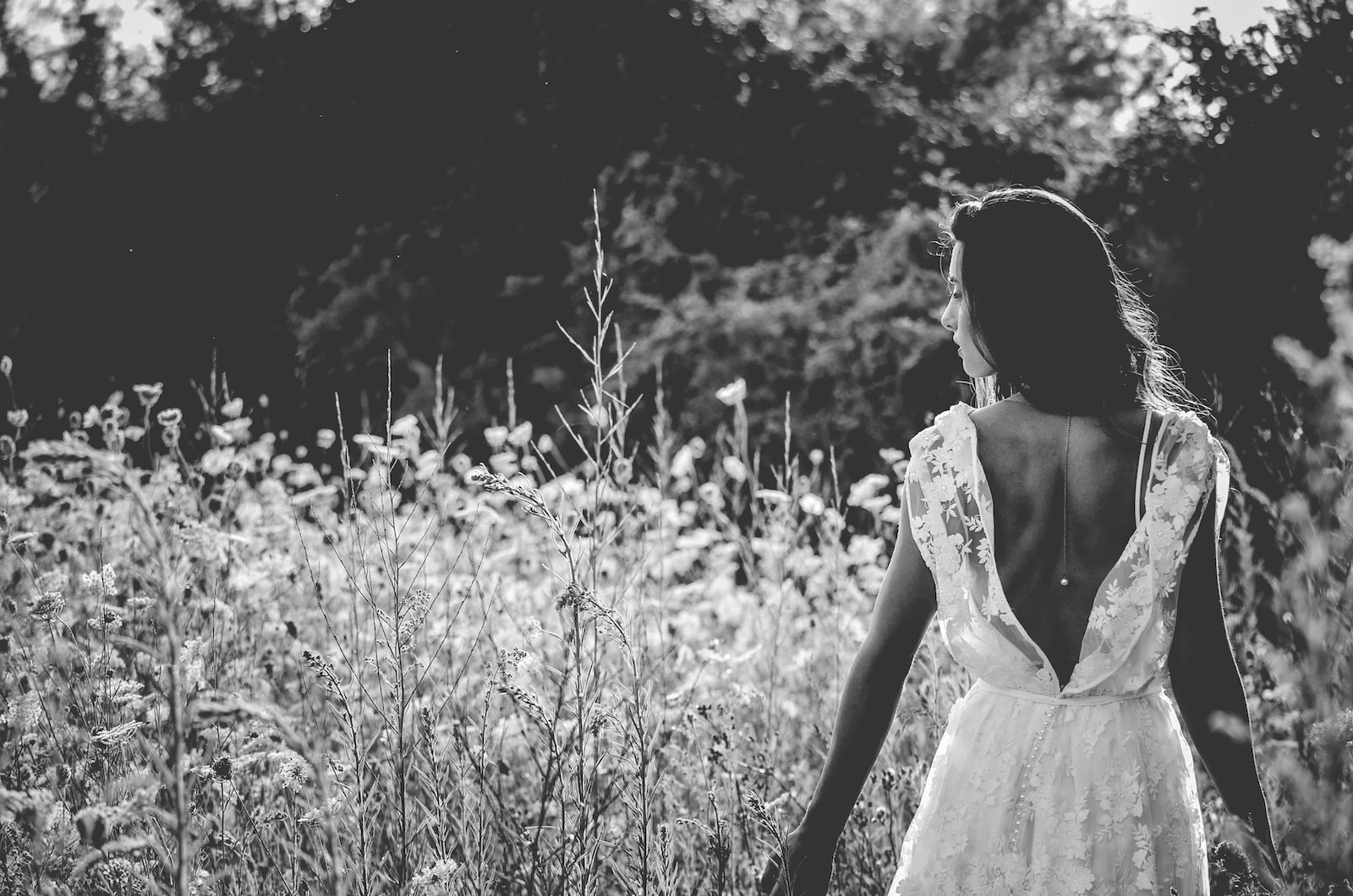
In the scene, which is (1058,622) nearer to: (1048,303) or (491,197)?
(1048,303)

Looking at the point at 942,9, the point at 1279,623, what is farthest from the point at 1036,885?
the point at 942,9

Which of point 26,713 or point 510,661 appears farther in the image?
point 26,713

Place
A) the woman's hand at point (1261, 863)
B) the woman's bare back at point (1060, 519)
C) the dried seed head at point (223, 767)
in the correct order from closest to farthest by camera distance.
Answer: the woman's hand at point (1261, 863) < the woman's bare back at point (1060, 519) < the dried seed head at point (223, 767)

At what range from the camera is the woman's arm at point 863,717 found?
1595 mm

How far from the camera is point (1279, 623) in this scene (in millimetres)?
3477

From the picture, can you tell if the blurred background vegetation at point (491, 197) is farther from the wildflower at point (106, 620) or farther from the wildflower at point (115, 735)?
the wildflower at point (115, 735)

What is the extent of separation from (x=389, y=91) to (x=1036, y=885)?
8386 millimetres

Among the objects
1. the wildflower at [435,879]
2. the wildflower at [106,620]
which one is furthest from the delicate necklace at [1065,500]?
the wildflower at [106,620]

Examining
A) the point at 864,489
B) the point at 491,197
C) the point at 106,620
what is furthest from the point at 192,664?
the point at 491,197

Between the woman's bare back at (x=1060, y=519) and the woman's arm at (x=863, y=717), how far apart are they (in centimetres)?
16

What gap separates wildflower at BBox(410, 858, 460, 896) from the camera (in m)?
1.49

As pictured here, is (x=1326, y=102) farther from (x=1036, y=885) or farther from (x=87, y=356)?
(x=87, y=356)

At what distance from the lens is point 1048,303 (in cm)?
158

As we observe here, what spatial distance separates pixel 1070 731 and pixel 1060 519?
34 centimetres
